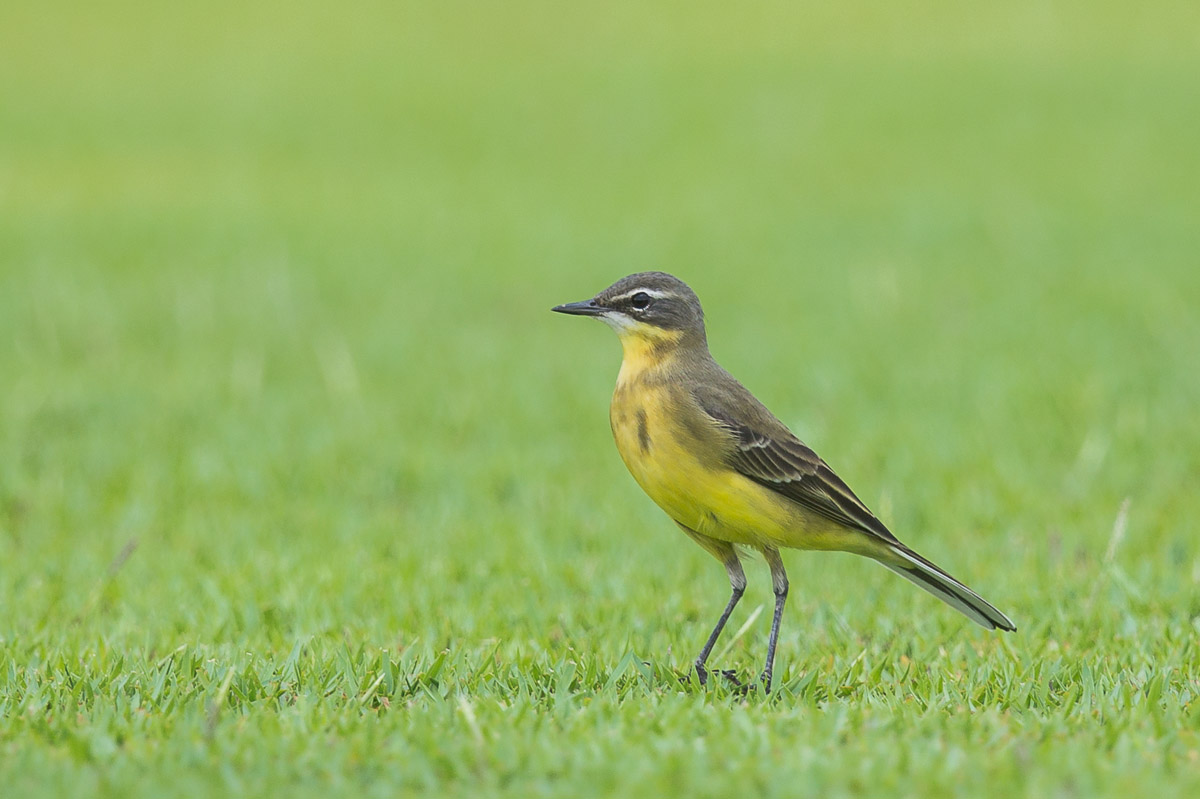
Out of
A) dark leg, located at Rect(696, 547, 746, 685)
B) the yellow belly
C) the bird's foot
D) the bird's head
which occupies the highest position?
the bird's head

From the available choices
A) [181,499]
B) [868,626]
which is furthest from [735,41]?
[868,626]

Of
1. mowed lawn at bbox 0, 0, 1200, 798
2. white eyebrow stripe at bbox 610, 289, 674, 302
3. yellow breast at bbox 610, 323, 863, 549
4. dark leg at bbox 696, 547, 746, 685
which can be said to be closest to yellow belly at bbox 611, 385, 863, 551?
yellow breast at bbox 610, 323, 863, 549

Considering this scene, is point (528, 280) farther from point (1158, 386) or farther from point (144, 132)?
point (144, 132)

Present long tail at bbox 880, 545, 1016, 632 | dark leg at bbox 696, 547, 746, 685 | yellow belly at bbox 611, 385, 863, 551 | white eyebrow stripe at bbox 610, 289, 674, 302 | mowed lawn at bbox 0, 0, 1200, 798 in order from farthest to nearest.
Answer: white eyebrow stripe at bbox 610, 289, 674, 302
dark leg at bbox 696, 547, 746, 685
long tail at bbox 880, 545, 1016, 632
yellow belly at bbox 611, 385, 863, 551
mowed lawn at bbox 0, 0, 1200, 798

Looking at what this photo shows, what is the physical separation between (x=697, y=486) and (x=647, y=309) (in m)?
0.81

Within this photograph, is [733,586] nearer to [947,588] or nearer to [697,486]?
[697,486]

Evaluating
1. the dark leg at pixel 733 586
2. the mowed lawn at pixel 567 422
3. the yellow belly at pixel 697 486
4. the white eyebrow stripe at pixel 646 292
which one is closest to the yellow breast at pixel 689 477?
the yellow belly at pixel 697 486

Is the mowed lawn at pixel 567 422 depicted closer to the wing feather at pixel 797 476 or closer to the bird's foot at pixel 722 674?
the bird's foot at pixel 722 674

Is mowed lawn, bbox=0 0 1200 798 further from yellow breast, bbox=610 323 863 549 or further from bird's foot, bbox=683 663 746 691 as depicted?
yellow breast, bbox=610 323 863 549

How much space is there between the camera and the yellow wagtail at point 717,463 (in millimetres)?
5117

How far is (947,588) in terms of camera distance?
5.37 metres

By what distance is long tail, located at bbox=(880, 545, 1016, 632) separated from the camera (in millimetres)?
5203

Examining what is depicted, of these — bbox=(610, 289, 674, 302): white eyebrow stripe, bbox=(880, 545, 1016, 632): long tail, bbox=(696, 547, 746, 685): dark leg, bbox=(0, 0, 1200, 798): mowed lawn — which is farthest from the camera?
bbox=(610, 289, 674, 302): white eyebrow stripe

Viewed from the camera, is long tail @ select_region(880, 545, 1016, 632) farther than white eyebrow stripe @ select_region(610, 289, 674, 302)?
No
